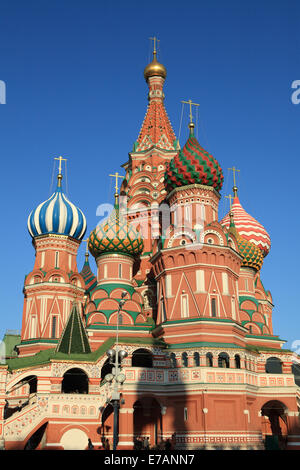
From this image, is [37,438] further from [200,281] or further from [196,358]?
[200,281]

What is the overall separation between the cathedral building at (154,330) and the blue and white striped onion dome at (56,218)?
2.7 inches

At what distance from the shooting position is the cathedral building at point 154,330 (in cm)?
2473

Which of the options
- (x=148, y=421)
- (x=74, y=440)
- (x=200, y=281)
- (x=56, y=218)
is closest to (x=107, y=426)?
(x=148, y=421)

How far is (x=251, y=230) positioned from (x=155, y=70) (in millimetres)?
14279

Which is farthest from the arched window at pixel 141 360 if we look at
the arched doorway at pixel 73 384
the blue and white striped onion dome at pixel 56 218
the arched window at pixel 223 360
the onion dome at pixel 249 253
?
the onion dome at pixel 249 253

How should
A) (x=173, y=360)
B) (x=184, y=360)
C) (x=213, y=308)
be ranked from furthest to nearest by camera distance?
(x=213, y=308) → (x=173, y=360) → (x=184, y=360)

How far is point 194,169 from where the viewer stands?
3095 cm

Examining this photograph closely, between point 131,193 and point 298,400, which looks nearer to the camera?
point 298,400

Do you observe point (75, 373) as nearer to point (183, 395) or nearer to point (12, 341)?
point (183, 395)

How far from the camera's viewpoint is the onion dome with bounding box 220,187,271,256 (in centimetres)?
3853

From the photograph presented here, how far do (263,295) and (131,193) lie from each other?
11.4 m
